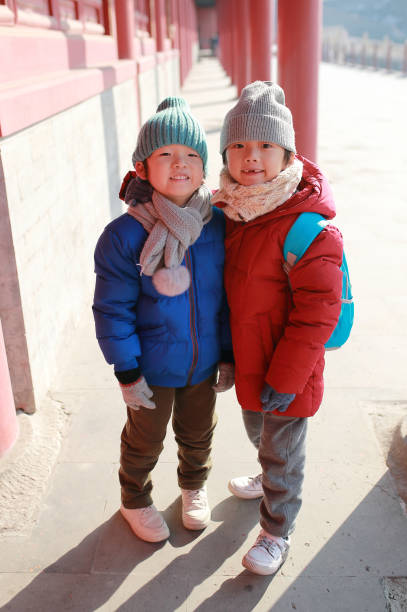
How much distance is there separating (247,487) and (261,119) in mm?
1434

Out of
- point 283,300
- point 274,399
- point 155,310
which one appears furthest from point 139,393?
point 283,300

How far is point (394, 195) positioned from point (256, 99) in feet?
19.3

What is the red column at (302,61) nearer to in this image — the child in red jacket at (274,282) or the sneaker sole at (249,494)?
the child in red jacket at (274,282)

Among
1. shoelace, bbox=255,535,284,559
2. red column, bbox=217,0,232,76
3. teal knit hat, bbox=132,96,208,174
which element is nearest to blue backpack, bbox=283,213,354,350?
teal knit hat, bbox=132,96,208,174

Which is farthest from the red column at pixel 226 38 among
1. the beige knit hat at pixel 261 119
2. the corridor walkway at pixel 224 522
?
the beige knit hat at pixel 261 119

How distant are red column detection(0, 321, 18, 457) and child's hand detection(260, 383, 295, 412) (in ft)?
3.85

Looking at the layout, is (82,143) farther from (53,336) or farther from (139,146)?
(139,146)

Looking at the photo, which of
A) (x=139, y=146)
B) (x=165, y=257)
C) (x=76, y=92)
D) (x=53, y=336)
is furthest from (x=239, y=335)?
(x=76, y=92)

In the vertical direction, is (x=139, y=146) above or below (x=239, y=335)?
above

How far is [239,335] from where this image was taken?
1887 mm

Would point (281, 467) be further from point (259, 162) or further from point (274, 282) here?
point (259, 162)

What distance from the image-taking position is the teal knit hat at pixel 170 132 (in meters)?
1.75

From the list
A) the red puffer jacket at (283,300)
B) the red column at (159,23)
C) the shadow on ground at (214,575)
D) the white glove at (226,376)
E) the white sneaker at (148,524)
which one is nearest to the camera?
the red puffer jacket at (283,300)

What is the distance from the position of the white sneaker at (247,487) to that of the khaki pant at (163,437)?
6.3 inches
